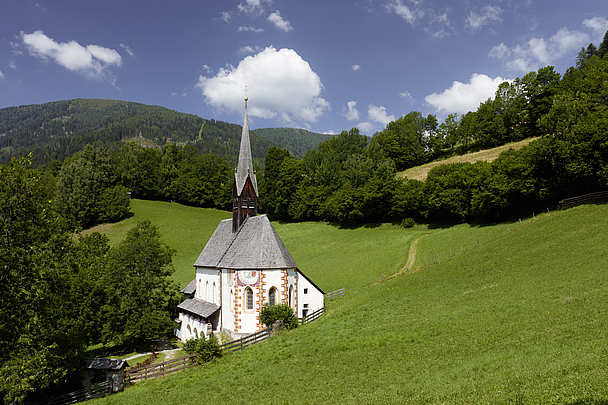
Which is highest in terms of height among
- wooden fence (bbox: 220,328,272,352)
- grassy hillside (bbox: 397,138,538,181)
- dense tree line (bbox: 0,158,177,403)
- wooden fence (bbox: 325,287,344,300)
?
grassy hillside (bbox: 397,138,538,181)

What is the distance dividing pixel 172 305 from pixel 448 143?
82.8 metres

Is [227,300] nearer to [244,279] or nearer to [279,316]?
[244,279]

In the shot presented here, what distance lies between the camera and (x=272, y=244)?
35125 mm

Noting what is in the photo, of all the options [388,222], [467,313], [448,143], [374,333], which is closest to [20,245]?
[374,333]

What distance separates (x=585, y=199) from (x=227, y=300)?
41.2 meters

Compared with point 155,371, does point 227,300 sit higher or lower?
higher

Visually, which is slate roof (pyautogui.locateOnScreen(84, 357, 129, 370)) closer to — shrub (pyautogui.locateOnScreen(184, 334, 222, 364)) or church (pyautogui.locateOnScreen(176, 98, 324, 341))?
shrub (pyautogui.locateOnScreen(184, 334, 222, 364))

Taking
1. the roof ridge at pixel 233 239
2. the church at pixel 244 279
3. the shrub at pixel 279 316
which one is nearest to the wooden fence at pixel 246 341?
the shrub at pixel 279 316

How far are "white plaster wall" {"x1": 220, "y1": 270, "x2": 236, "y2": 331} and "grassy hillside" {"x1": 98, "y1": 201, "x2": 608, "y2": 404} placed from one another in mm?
7521

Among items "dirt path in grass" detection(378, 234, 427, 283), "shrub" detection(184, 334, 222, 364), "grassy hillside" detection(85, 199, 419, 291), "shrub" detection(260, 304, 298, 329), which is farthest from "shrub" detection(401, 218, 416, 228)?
"shrub" detection(184, 334, 222, 364)

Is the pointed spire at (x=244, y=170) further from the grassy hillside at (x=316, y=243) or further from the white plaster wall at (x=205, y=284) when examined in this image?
the grassy hillside at (x=316, y=243)

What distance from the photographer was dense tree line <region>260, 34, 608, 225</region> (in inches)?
1736

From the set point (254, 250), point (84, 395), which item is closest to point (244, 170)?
point (254, 250)

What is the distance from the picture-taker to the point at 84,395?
2330cm
